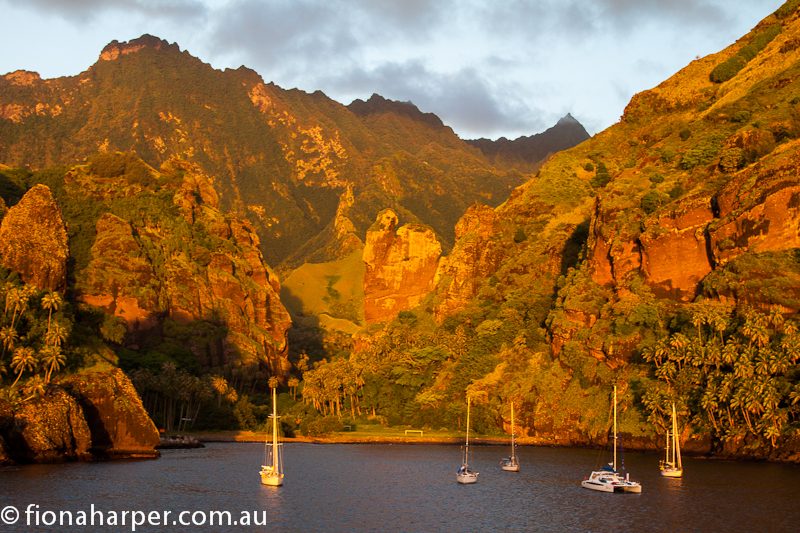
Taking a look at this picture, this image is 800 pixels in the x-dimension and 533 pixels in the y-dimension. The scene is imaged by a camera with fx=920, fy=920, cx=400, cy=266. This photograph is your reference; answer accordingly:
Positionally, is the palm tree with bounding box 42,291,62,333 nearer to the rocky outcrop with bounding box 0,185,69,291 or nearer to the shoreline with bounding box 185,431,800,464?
the rocky outcrop with bounding box 0,185,69,291

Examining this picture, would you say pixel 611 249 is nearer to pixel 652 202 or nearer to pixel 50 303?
pixel 652 202

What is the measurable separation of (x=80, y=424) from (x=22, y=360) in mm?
11345

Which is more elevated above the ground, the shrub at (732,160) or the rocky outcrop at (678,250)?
the shrub at (732,160)

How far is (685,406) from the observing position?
438ft

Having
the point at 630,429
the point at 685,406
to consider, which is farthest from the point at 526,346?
the point at 685,406

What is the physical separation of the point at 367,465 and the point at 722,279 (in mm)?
63305

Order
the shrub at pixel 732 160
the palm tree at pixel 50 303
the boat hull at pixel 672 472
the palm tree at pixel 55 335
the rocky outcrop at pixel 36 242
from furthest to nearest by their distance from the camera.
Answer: the rocky outcrop at pixel 36 242, the shrub at pixel 732 160, the palm tree at pixel 50 303, the palm tree at pixel 55 335, the boat hull at pixel 672 472

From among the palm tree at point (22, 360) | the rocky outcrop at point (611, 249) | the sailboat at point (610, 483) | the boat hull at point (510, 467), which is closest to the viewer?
the sailboat at point (610, 483)

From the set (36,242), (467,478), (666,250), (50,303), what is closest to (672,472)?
(467,478)

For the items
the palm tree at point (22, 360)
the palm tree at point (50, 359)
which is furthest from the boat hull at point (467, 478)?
the palm tree at point (22, 360)

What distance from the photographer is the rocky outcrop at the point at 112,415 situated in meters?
129

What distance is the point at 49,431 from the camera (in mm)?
115625

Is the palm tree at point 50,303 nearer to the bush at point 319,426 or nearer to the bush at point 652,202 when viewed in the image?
the bush at point 319,426

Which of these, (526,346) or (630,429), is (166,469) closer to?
(630,429)
